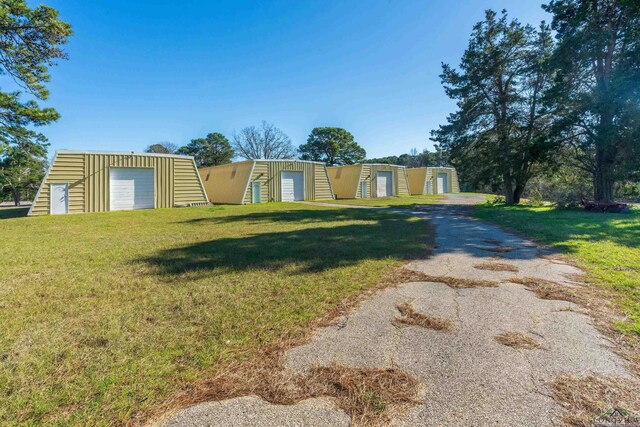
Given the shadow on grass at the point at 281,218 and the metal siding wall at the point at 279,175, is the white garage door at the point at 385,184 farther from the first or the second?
the shadow on grass at the point at 281,218

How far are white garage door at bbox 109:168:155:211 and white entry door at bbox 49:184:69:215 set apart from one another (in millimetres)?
1805

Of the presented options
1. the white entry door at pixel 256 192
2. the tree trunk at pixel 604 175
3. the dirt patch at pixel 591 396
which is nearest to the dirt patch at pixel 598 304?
the dirt patch at pixel 591 396

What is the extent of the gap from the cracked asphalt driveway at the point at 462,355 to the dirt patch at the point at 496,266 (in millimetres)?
692

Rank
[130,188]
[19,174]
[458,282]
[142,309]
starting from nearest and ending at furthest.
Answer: [142,309]
[458,282]
[130,188]
[19,174]

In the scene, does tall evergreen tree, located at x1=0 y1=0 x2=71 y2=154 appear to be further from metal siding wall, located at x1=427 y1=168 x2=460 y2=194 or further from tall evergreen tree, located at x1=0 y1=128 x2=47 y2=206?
metal siding wall, located at x1=427 y1=168 x2=460 y2=194

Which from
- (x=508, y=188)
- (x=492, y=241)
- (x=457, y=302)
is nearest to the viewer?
(x=457, y=302)

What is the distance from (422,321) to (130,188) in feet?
59.3

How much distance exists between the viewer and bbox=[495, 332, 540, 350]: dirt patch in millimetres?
2408

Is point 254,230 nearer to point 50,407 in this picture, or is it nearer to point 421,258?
point 421,258

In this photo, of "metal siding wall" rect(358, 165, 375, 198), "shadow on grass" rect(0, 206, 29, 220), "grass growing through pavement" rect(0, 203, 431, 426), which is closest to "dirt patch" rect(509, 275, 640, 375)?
"grass growing through pavement" rect(0, 203, 431, 426)

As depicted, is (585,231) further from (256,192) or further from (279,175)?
(279,175)

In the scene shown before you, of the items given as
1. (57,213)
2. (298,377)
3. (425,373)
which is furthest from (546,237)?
(57,213)

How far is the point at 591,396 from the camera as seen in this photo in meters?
1.80

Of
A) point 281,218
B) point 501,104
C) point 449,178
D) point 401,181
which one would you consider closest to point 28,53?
point 281,218
